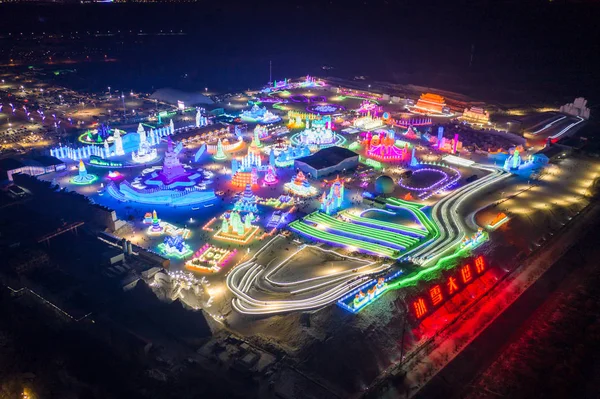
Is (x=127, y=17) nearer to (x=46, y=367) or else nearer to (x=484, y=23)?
(x=484, y=23)

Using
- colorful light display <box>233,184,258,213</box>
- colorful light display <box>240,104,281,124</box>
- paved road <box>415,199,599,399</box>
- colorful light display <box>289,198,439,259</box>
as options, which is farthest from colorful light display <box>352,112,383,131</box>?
paved road <box>415,199,599,399</box>

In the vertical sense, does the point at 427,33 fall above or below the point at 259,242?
above

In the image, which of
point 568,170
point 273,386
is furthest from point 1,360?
point 568,170

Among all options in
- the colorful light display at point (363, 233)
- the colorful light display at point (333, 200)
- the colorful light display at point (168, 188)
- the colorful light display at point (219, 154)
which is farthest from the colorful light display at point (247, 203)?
the colorful light display at point (219, 154)

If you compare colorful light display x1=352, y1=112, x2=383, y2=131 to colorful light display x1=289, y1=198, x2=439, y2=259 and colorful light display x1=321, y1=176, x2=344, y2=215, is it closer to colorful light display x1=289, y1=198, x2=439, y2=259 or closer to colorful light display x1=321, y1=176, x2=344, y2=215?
colorful light display x1=321, y1=176, x2=344, y2=215

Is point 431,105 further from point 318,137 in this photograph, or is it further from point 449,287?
point 449,287

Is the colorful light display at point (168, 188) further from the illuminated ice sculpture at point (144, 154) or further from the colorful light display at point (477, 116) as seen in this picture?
the colorful light display at point (477, 116)

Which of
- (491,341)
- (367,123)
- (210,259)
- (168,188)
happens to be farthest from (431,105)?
(491,341)

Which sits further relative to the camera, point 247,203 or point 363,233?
point 247,203
